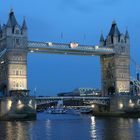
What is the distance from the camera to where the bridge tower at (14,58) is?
102 meters

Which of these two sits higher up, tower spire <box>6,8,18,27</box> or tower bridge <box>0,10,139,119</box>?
tower spire <box>6,8,18,27</box>

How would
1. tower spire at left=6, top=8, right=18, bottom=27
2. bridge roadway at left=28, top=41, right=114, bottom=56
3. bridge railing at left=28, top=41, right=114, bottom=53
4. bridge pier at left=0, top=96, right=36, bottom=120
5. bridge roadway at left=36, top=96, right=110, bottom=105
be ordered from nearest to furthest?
bridge pier at left=0, top=96, right=36, bottom=120 < bridge roadway at left=36, top=96, right=110, bottom=105 < tower spire at left=6, top=8, right=18, bottom=27 < bridge railing at left=28, top=41, right=114, bottom=53 < bridge roadway at left=28, top=41, right=114, bottom=56

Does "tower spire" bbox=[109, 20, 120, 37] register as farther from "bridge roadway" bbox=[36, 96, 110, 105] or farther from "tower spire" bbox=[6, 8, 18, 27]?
"tower spire" bbox=[6, 8, 18, 27]

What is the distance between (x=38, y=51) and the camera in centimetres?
11025

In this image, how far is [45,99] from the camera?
10394 cm

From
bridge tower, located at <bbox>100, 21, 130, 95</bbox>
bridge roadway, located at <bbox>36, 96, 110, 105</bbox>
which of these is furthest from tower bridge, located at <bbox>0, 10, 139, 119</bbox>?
bridge roadway, located at <bbox>36, 96, 110, 105</bbox>

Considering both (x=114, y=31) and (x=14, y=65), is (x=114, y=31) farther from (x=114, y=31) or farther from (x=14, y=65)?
(x=14, y=65)

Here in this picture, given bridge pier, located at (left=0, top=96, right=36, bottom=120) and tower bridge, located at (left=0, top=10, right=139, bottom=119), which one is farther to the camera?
tower bridge, located at (left=0, top=10, right=139, bottom=119)

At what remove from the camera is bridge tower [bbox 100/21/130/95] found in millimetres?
117375

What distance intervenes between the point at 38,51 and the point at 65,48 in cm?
626

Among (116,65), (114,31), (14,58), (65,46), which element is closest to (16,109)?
(14,58)

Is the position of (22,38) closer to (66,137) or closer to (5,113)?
(5,113)

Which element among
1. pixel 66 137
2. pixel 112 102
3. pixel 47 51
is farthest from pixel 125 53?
pixel 66 137

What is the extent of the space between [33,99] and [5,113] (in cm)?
659
